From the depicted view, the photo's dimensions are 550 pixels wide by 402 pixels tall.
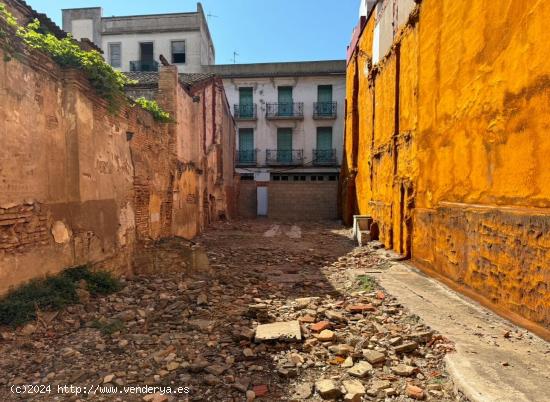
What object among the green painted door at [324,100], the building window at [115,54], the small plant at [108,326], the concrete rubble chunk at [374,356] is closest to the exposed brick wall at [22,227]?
the small plant at [108,326]

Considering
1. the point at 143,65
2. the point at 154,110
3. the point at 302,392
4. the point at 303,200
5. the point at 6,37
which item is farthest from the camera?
the point at 143,65

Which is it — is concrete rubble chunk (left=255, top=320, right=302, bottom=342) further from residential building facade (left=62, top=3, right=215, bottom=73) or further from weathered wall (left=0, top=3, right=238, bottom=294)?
residential building facade (left=62, top=3, right=215, bottom=73)

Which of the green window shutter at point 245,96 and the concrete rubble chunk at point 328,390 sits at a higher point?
the green window shutter at point 245,96

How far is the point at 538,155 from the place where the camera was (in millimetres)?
3414

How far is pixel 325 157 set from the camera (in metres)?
25.1

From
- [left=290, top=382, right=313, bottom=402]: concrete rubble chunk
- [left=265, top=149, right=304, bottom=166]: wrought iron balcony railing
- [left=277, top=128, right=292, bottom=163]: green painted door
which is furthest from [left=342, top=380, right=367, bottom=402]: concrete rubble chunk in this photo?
[left=277, top=128, right=292, bottom=163]: green painted door

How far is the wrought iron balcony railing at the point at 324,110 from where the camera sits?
24.9m

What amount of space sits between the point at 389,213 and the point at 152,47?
24068 mm

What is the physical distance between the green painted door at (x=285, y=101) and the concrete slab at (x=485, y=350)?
863 inches

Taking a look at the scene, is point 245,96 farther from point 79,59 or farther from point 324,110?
point 79,59

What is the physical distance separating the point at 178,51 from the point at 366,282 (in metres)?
24.8

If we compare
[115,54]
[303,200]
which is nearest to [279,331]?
[303,200]

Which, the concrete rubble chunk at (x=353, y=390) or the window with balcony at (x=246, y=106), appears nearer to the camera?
the concrete rubble chunk at (x=353, y=390)

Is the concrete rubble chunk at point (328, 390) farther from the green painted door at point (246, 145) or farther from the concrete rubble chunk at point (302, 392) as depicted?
the green painted door at point (246, 145)
